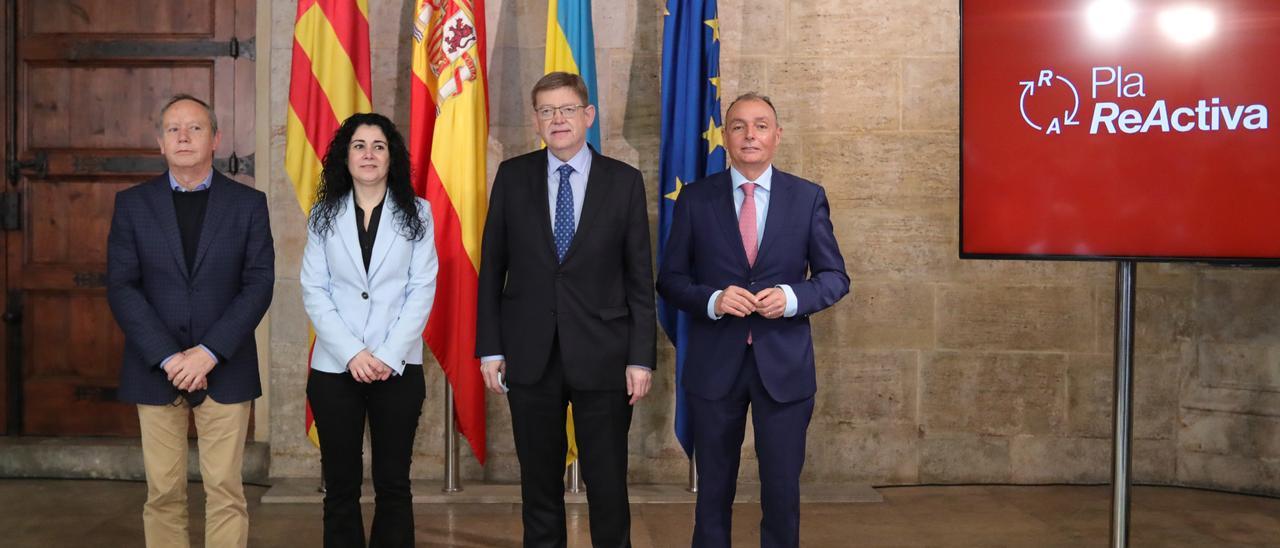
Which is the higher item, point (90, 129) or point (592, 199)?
point (90, 129)

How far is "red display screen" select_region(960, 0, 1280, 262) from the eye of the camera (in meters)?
3.03

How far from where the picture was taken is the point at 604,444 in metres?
3.14

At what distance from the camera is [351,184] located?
10.7 ft

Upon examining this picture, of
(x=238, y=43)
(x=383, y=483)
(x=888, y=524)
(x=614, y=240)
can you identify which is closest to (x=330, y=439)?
(x=383, y=483)

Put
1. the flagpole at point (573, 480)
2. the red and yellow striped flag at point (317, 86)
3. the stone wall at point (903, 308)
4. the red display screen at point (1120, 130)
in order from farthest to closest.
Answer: the stone wall at point (903, 308)
the flagpole at point (573, 480)
the red and yellow striped flag at point (317, 86)
the red display screen at point (1120, 130)

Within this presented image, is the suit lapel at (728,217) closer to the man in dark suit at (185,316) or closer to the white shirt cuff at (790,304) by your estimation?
the white shirt cuff at (790,304)

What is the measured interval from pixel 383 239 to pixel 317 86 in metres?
1.36

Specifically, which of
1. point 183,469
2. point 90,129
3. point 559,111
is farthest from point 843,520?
point 90,129

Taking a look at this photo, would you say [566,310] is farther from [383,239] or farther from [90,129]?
[90,129]

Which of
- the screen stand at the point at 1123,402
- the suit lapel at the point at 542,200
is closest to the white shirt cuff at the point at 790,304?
the suit lapel at the point at 542,200

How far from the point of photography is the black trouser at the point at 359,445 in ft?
10.4

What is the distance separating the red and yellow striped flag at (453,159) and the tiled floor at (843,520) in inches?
26.9

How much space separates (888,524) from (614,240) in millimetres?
1928

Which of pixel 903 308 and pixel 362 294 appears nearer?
pixel 362 294
